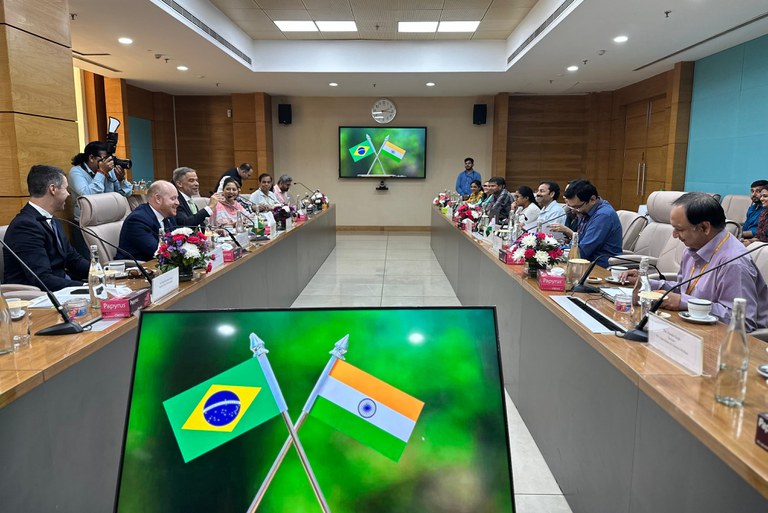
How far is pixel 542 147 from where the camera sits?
33.7ft

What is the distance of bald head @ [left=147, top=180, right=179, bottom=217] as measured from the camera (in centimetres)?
342

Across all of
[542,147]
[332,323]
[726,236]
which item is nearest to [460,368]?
[332,323]

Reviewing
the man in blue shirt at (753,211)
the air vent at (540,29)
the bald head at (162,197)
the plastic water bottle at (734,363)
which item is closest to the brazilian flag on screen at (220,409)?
the plastic water bottle at (734,363)

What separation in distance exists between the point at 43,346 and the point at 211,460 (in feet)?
3.89

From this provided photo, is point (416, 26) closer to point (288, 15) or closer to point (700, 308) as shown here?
point (288, 15)

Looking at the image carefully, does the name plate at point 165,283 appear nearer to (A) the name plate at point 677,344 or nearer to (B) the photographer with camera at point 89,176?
(B) the photographer with camera at point 89,176

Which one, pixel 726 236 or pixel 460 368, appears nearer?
pixel 460 368

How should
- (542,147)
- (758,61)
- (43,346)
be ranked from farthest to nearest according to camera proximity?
1. (542,147)
2. (758,61)
3. (43,346)

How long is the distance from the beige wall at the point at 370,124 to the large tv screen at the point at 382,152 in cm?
14

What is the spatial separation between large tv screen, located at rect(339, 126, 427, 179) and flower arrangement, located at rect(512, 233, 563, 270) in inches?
312

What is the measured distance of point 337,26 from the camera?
706cm

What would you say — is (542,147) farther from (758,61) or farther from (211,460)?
(211,460)

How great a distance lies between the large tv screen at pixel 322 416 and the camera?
2.44 feet

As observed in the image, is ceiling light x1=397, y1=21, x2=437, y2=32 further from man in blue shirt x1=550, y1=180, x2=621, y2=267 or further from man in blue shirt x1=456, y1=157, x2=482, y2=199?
man in blue shirt x1=550, y1=180, x2=621, y2=267
